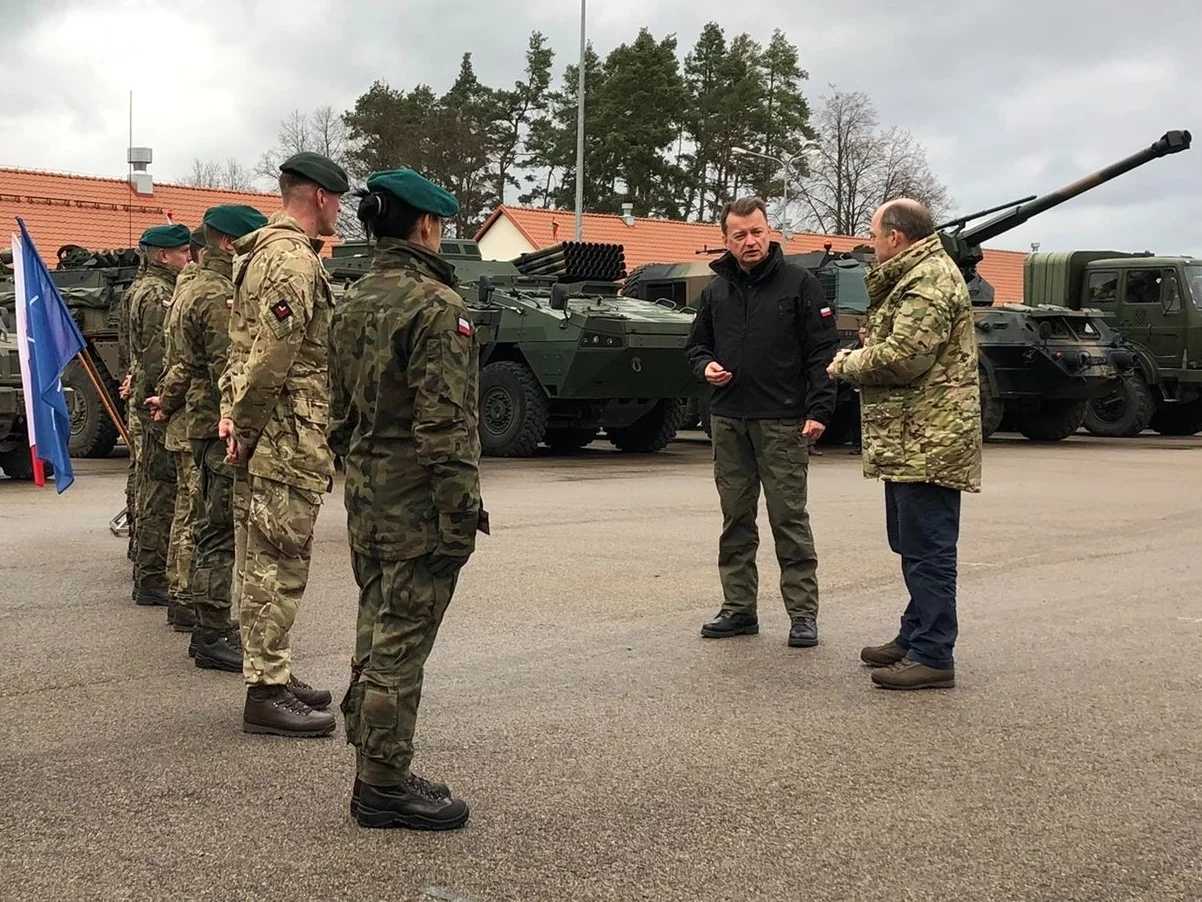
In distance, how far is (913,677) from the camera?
5.20m

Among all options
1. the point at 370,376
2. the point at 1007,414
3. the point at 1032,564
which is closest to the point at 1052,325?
the point at 1007,414

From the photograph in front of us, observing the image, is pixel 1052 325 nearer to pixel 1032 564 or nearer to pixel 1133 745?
pixel 1032 564

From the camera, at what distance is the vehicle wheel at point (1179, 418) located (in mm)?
21922

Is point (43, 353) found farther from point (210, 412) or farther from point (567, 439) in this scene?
point (567, 439)

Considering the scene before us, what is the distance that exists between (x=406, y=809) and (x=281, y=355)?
1548mm

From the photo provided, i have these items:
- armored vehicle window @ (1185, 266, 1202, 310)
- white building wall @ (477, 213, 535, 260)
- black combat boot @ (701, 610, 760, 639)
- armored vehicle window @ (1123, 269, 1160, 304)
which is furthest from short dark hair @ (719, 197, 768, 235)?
white building wall @ (477, 213, 535, 260)

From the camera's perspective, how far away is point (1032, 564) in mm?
8078

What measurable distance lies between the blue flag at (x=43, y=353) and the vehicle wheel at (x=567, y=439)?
9582 mm

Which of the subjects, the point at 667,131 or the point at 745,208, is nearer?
the point at 745,208

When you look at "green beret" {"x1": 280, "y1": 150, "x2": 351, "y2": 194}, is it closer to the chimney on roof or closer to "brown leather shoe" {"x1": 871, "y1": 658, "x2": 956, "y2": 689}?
"brown leather shoe" {"x1": 871, "y1": 658, "x2": 956, "y2": 689}

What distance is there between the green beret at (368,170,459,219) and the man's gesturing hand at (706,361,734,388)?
234cm

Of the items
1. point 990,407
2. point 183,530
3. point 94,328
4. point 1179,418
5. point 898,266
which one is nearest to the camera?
point 898,266

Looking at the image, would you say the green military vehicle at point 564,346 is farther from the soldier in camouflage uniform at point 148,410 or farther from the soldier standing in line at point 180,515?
the soldier standing in line at point 180,515

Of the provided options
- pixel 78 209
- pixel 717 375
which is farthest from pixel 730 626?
pixel 78 209
